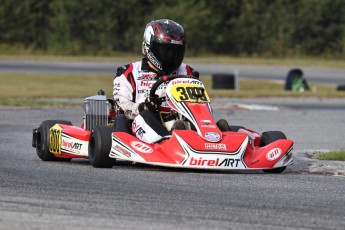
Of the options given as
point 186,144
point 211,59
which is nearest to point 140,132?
point 186,144

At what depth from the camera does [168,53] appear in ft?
35.1

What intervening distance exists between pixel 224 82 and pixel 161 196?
885 inches

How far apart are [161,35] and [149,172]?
194cm

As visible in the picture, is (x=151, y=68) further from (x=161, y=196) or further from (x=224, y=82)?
(x=224, y=82)

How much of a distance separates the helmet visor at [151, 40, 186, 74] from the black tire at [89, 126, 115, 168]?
1253 mm

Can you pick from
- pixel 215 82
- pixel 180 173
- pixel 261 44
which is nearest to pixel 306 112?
pixel 215 82

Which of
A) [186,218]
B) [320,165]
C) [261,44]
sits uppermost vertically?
[186,218]

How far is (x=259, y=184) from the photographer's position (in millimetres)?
8508

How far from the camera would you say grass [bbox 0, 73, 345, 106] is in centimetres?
2383

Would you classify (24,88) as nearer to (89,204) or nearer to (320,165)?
(320,165)

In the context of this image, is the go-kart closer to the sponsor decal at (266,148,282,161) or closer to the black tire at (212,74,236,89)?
the sponsor decal at (266,148,282,161)

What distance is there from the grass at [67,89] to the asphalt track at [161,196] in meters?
11.5

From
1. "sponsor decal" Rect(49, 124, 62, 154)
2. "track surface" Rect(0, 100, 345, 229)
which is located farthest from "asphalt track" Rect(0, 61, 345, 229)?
"sponsor decal" Rect(49, 124, 62, 154)

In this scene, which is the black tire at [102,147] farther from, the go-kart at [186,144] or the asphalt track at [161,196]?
the asphalt track at [161,196]
